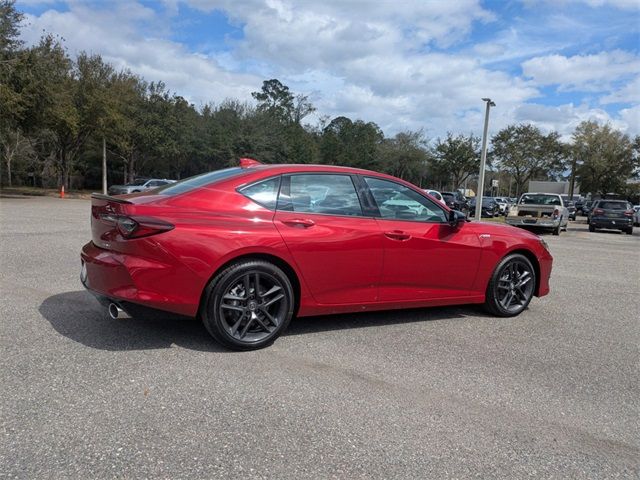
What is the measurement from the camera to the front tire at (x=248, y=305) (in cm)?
408

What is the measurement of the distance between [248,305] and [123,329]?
1.28 meters

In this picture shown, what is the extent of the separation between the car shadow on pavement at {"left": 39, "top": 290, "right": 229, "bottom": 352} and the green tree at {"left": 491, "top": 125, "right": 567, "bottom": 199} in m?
52.3

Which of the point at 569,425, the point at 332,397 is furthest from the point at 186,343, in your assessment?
the point at 569,425

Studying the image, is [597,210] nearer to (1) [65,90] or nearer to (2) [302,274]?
(2) [302,274]

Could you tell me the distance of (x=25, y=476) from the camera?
2.46 metres

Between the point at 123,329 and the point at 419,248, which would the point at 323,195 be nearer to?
the point at 419,248

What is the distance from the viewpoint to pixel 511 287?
5.82 metres

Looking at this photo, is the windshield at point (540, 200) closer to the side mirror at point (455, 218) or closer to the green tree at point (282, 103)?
the side mirror at point (455, 218)

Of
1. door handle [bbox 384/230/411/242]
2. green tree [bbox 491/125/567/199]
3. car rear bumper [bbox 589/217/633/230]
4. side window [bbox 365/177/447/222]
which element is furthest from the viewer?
green tree [bbox 491/125/567/199]

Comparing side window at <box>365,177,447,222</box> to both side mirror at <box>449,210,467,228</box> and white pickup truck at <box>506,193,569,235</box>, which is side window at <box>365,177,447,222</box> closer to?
side mirror at <box>449,210,467,228</box>

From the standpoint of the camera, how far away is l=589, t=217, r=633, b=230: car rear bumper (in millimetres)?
24953

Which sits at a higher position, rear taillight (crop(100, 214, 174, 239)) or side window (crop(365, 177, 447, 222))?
side window (crop(365, 177, 447, 222))

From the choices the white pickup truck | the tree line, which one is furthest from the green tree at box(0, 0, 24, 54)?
the white pickup truck

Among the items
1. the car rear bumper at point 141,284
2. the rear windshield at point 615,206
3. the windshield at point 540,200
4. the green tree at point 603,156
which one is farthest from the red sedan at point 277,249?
the green tree at point 603,156
